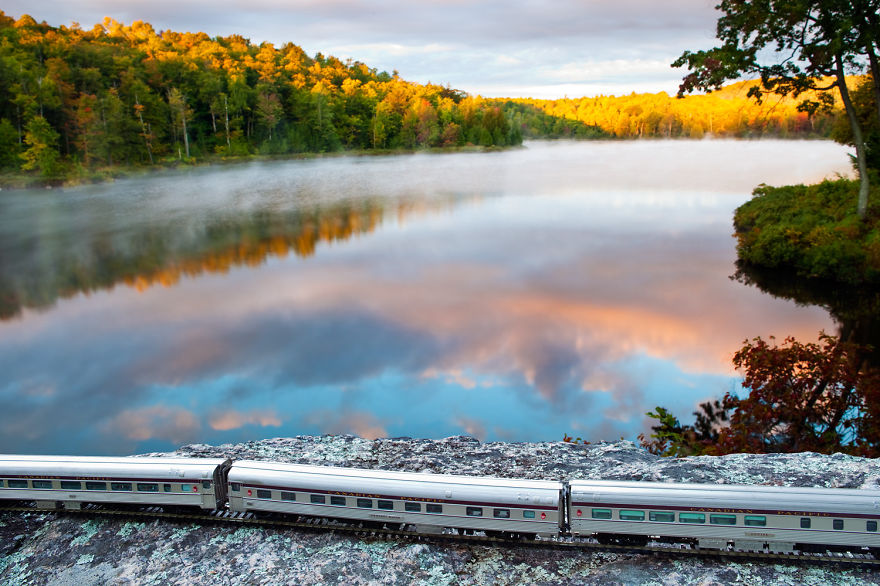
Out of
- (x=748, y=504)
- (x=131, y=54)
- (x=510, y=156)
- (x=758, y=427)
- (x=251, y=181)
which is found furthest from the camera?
(x=510, y=156)

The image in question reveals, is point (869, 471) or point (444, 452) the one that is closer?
point (869, 471)

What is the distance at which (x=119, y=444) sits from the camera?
20.2 metres

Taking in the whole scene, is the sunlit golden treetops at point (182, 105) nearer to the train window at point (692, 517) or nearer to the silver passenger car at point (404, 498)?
the silver passenger car at point (404, 498)

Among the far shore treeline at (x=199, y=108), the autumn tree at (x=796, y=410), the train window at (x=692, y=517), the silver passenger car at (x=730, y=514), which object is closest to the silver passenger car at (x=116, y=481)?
the silver passenger car at (x=730, y=514)

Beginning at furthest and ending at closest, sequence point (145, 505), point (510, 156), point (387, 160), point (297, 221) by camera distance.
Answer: point (510, 156) → point (387, 160) → point (297, 221) → point (145, 505)

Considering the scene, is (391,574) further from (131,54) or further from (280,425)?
(131,54)

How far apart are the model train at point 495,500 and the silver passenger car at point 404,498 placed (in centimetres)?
2

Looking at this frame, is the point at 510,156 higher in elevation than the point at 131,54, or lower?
lower

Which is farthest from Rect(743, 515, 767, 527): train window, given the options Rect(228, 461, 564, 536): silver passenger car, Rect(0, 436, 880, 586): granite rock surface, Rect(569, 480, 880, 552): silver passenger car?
Rect(228, 461, 564, 536): silver passenger car

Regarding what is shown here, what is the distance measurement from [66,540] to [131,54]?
96.2 m

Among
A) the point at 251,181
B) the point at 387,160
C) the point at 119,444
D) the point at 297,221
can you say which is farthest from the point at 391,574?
the point at 387,160

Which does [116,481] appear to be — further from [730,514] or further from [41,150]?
[41,150]

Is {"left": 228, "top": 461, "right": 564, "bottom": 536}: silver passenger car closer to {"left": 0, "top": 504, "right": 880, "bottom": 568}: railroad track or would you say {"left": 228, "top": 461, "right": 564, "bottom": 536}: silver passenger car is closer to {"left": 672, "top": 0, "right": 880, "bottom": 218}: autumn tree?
{"left": 0, "top": 504, "right": 880, "bottom": 568}: railroad track

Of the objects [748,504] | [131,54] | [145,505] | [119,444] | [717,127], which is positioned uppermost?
[131,54]
